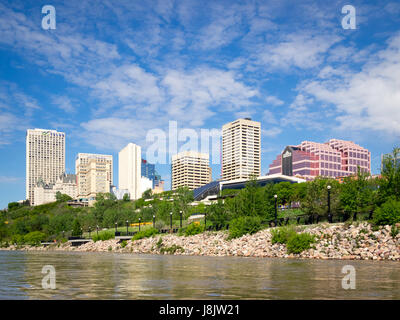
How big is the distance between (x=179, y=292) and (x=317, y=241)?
2080cm

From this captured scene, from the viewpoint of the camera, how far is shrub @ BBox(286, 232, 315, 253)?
2848cm

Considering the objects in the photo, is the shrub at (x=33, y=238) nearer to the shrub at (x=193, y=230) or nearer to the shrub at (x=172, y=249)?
the shrub at (x=193, y=230)

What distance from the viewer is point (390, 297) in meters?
9.42

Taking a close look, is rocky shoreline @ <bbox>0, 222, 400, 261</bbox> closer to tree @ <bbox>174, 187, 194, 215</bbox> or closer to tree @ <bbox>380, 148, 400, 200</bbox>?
tree @ <bbox>380, 148, 400, 200</bbox>

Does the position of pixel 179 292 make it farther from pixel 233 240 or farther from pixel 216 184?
pixel 216 184

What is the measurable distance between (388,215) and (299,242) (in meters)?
6.29

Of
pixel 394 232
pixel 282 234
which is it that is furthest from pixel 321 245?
pixel 394 232

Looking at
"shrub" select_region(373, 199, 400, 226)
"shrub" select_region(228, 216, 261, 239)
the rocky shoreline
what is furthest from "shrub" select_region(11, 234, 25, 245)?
"shrub" select_region(373, 199, 400, 226)

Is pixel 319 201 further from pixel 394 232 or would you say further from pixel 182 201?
pixel 182 201

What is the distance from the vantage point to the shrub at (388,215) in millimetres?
26547

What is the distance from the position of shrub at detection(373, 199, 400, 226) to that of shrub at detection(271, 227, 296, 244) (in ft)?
19.8
